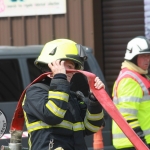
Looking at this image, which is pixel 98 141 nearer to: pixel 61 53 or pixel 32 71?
pixel 32 71

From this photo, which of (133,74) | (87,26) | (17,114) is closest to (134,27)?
(87,26)

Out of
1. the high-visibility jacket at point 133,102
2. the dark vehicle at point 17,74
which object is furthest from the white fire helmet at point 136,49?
the dark vehicle at point 17,74

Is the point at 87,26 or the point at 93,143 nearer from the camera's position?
the point at 93,143

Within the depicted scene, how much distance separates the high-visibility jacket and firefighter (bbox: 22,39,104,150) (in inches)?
49.0

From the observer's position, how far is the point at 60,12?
959cm

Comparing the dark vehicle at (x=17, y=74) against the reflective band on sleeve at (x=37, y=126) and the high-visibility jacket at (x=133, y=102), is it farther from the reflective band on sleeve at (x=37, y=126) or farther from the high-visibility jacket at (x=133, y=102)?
the reflective band on sleeve at (x=37, y=126)

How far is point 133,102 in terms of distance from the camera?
15.5 ft

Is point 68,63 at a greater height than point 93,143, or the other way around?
point 68,63

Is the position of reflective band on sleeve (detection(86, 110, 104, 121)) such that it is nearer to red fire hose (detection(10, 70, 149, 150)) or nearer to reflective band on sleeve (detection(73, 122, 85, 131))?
reflective band on sleeve (detection(73, 122, 85, 131))

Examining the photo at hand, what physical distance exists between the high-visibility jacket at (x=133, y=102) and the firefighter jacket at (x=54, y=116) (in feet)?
4.23

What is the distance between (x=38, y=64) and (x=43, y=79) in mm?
93

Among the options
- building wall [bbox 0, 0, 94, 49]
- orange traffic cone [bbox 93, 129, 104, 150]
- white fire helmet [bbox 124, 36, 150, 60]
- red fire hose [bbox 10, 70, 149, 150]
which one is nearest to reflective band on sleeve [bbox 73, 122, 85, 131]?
red fire hose [bbox 10, 70, 149, 150]

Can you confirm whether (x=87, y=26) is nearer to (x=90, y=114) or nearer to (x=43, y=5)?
(x=43, y=5)

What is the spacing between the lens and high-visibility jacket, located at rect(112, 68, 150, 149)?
4727mm
